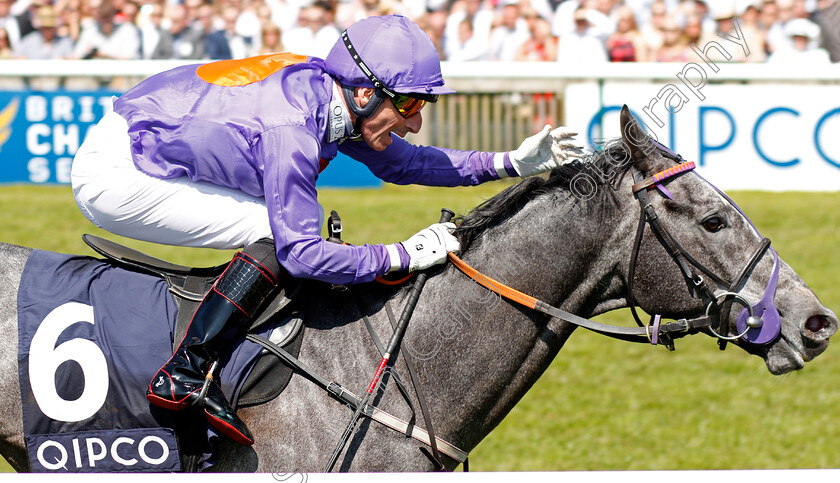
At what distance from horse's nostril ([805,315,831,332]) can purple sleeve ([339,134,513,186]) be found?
1.19m

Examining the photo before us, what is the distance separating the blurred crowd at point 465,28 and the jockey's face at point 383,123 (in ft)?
20.6

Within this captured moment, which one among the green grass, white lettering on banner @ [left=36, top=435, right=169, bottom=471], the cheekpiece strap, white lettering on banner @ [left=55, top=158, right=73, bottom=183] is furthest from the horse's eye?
white lettering on banner @ [left=55, top=158, right=73, bottom=183]

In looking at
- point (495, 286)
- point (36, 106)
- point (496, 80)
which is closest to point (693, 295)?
point (495, 286)

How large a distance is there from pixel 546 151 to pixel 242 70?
106 cm

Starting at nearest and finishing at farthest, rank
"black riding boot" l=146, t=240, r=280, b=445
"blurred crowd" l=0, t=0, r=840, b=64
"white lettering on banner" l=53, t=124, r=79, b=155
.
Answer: "black riding boot" l=146, t=240, r=280, b=445 → "white lettering on banner" l=53, t=124, r=79, b=155 → "blurred crowd" l=0, t=0, r=840, b=64

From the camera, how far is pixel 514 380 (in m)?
2.97

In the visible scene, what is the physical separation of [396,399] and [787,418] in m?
3.59

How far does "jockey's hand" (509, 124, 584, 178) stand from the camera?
3123 millimetres

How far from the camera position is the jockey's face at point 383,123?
2.87 m

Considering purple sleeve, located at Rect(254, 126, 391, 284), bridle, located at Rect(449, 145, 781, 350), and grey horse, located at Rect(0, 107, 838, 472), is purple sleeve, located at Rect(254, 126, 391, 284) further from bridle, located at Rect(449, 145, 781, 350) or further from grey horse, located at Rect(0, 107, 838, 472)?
bridle, located at Rect(449, 145, 781, 350)

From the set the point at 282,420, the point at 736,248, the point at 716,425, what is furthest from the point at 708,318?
the point at 716,425

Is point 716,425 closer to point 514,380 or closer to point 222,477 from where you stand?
point 514,380

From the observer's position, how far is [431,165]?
345cm

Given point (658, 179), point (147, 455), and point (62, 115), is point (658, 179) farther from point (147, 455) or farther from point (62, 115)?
point (62, 115)
